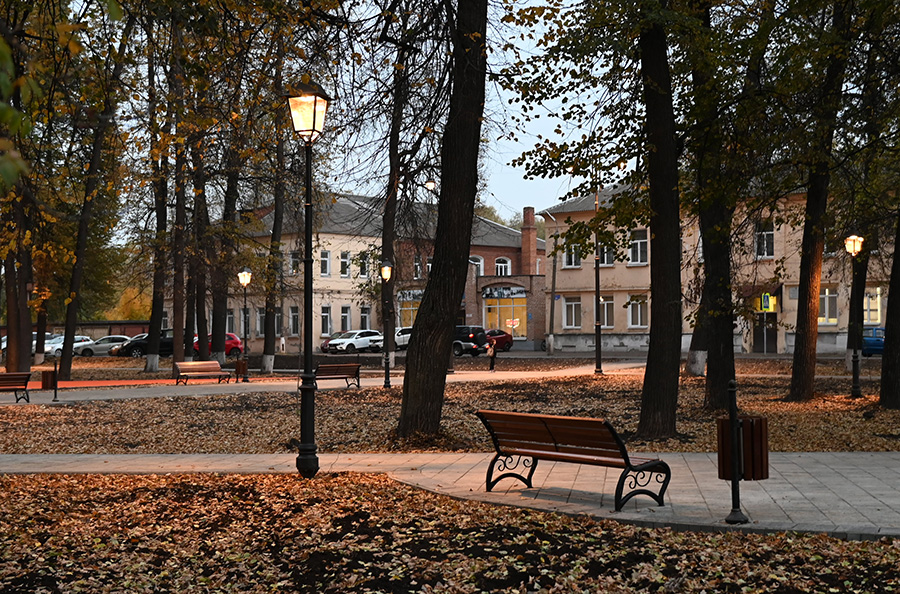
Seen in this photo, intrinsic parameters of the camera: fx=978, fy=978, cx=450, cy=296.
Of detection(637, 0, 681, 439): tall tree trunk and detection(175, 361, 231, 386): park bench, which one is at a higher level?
detection(637, 0, 681, 439): tall tree trunk

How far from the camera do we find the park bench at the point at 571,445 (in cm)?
835

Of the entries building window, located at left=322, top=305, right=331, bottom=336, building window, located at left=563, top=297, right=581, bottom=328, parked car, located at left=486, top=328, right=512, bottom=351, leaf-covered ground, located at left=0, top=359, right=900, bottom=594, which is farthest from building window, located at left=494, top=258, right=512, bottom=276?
leaf-covered ground, located at left=0, top=359, right=900, bottom=594

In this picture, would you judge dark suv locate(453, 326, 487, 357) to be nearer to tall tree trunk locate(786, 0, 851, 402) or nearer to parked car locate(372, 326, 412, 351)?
parked car locate(372, 326, 412, 351)

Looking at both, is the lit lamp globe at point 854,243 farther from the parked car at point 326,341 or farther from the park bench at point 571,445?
the parked car at point 326,341

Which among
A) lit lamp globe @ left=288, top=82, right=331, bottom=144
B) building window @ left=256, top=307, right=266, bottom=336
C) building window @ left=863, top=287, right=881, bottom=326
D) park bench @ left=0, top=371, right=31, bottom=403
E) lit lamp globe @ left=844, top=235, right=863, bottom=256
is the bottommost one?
park bench @ left=0, top=371, right=31, bottom=403

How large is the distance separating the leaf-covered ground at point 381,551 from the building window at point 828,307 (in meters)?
42.5

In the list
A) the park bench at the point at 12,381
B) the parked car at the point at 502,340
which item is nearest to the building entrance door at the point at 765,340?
the parked car at the point at 502,340

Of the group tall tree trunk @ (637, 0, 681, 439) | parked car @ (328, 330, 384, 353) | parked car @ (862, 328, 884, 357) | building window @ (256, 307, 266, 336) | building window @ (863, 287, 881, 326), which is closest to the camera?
tall tree trunk @ (637, 0, 681, 439)

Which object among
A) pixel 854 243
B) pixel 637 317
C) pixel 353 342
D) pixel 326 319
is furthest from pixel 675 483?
pixel 326 319

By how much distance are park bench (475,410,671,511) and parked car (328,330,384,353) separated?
1868 inches

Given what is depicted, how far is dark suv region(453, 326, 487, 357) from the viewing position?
51969 millimetres

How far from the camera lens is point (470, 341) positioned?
2063 inches

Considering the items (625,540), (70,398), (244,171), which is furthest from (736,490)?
(244,171)

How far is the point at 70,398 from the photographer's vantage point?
23594mm
